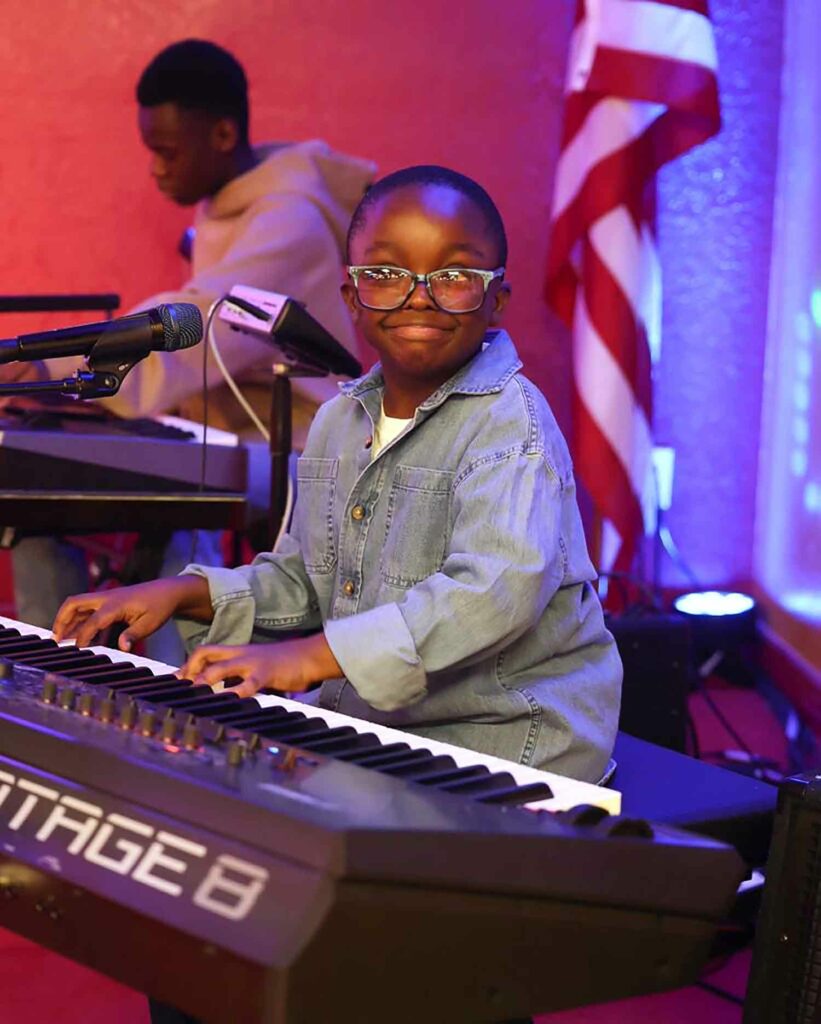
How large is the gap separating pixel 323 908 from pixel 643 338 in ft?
11.2

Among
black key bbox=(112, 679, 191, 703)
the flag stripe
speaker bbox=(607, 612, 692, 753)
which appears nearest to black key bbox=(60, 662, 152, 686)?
black key bbox=(112, 679, 191, 703)

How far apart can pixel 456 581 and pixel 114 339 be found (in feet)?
1.42

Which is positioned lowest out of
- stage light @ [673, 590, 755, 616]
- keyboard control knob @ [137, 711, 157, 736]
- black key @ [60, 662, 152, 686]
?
stage light @ [673, 590, 755, 616]

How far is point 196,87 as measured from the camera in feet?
12.1

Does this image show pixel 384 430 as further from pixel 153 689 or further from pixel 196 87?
Result: pixel 196 87

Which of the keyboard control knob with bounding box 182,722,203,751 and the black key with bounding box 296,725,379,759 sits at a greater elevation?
the keyboard control knob with bounding box 182,722,203,751

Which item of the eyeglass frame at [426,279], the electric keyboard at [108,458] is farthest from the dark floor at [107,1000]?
the eyeglass frame at [426,279]

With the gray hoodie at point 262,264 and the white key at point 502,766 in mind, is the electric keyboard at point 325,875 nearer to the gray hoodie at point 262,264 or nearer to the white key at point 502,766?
the white key at point 502,766

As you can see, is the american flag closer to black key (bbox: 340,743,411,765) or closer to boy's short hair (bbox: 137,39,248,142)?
boy's short hair (bbox: 137,39,248,142)

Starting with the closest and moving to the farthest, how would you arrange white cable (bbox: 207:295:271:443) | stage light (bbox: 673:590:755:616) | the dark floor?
the dark floor → white cable (bbox: 207:295:271:443) → stage light (bbox: 673:590:755:616)

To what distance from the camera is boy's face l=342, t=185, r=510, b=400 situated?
1664 mm

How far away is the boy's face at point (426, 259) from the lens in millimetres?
1664

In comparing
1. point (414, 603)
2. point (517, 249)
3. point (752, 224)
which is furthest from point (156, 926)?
point (752, 224)

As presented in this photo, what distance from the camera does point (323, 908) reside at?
2.84 feet
